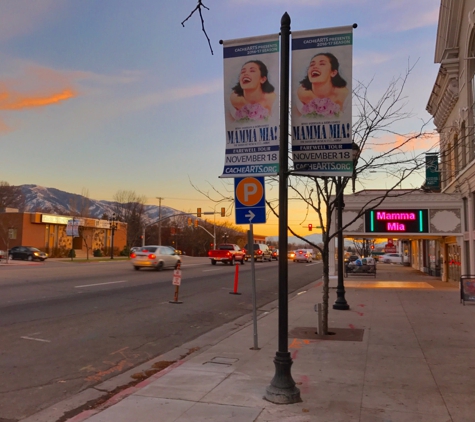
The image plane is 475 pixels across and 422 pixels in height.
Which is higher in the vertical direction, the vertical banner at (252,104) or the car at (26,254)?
the vertical banner at (252,104)

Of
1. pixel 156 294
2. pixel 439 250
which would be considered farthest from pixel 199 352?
pixel 439 250

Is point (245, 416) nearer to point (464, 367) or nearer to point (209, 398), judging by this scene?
point (209, 398)

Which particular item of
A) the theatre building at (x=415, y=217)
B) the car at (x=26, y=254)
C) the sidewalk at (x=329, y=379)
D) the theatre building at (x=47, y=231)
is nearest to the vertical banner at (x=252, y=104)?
the sidewalk at (x=329, y=379)

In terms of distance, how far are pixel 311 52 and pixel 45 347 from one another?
21.2 feet

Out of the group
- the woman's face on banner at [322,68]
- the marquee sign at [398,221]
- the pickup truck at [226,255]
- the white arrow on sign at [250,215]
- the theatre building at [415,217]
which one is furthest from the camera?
the pickup truck at [226,255]

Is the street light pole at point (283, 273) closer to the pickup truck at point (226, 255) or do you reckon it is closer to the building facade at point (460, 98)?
the building facade at point (460, 98)

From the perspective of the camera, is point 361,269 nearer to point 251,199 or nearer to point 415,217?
point 415,217

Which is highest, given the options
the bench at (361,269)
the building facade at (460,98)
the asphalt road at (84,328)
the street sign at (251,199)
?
the building facade at (460,98)

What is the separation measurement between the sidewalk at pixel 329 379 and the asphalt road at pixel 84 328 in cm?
97

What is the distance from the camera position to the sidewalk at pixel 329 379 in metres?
4.98

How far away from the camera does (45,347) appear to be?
8266 millimetres

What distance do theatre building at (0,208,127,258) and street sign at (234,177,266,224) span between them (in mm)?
49482

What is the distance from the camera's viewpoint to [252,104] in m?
6.23

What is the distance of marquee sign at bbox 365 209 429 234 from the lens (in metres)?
19.9
